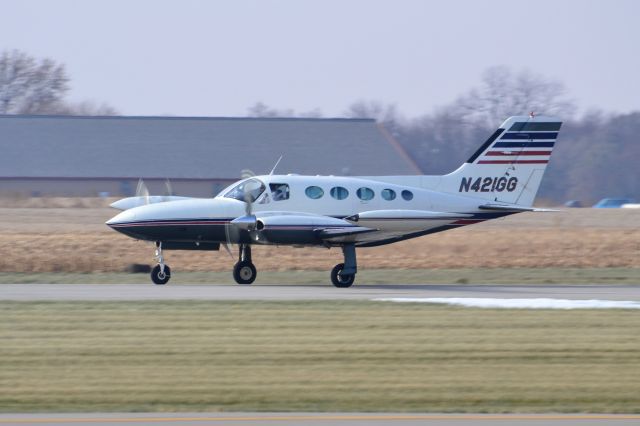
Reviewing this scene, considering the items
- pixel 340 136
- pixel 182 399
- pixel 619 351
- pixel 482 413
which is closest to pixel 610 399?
pixel 482 413

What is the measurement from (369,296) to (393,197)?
450 cm

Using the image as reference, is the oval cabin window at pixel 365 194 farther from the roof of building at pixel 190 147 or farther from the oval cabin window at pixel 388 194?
the roof of building at pixel 190 147

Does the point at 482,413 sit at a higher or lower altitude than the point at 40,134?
lower

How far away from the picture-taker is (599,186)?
124 meters

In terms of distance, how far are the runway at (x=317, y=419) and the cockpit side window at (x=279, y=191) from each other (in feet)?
48.8

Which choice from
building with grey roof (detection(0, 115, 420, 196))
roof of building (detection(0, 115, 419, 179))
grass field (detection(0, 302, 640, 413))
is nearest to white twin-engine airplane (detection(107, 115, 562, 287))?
grass field (detection(0, 302, 640, 413))

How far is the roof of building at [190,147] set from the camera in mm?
67125

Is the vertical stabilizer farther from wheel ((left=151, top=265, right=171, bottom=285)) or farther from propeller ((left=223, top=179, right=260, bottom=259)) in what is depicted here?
wheel ((left=151, top=265, right=171, bottom=285))

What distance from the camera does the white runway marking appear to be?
20.4 meters

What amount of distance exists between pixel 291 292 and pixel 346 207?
3.47m

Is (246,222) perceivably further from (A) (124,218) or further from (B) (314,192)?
(A) (124,218)

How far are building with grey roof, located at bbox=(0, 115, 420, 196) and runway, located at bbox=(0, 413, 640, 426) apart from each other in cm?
5385

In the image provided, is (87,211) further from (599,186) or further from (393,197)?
(599,186)

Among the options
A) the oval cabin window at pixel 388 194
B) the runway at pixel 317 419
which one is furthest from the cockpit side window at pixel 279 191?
the runway at pixel 317 419
